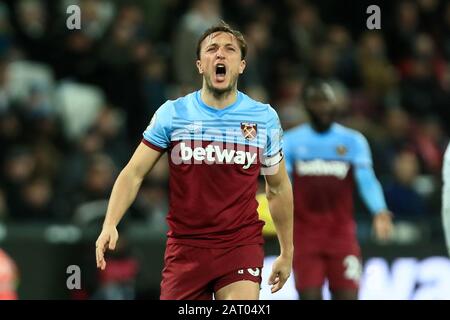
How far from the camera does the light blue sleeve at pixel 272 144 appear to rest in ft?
25.6

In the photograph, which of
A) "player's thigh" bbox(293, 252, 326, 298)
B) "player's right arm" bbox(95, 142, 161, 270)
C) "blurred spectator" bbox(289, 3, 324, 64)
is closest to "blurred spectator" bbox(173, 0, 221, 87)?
"blurred spectator" bbox(289, 3, 324, 64)

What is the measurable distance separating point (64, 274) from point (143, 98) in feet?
10.3

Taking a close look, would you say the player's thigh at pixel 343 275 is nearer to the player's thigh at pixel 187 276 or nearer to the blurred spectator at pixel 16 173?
the player's thigh at pixel 187 276

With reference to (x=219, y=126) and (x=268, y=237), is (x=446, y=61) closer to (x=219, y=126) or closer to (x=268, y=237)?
(x=268, y=237)

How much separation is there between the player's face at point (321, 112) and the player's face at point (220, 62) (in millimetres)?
3466

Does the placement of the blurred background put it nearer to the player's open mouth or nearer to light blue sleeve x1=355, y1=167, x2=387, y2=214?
light blue sleeve x1=355, y1=167, x2=387, y2=214

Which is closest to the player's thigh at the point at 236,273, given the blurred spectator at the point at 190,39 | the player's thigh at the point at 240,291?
the player's thigh at the point at 240,291

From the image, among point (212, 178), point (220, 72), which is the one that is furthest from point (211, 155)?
point (220, 72)

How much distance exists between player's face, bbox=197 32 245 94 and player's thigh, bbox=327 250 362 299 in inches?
136

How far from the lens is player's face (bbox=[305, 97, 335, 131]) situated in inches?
438

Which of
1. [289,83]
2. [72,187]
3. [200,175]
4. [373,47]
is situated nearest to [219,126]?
[200,175]

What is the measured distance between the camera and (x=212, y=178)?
7.64m

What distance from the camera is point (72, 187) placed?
13.8m

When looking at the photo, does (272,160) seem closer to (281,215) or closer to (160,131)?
(281,215)
